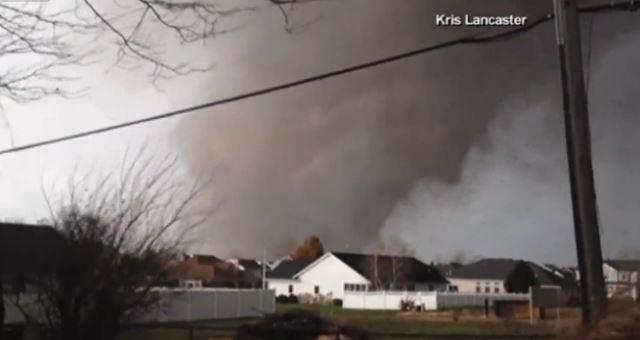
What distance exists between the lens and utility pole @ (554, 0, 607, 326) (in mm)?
8062

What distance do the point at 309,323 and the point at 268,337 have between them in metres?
0.50

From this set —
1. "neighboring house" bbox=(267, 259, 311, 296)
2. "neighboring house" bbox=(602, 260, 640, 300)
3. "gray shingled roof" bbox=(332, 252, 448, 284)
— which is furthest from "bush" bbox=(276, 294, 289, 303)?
"neighboring house" bbox=(602, 260, 640, 300)

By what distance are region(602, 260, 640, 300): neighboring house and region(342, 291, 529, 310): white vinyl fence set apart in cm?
3201

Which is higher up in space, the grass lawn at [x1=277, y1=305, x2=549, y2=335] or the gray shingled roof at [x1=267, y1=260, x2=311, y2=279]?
the gray shingled roof at [x1=267, y1=260, x2=311, y2=279]

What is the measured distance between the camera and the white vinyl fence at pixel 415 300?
139ft

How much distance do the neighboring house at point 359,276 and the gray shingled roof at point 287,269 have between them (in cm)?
12

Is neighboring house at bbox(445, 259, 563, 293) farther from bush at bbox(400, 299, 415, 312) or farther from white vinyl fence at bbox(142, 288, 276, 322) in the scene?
white vinyl fence at bbox(142, 288, 276, 322)

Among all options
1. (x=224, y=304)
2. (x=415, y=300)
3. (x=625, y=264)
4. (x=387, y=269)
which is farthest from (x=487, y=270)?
(x=625, y=264)

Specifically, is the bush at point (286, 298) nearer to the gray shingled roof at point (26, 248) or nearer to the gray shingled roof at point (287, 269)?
the gray shingled roof at point (287, 269)

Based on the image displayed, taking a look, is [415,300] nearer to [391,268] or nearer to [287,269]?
[287,269]

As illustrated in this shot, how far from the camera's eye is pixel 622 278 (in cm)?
840

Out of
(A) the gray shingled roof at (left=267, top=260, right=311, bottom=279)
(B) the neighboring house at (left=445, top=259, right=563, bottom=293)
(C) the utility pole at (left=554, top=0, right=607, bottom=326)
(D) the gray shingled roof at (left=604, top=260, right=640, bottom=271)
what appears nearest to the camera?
(C) the utility pole at (left=554, top=0, right=607, bottom=326)

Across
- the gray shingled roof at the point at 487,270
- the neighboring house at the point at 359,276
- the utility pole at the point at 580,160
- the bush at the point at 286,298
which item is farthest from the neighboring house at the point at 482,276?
the utility pole at the point at 580,160

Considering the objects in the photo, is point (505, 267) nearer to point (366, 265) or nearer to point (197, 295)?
point (366, 265)
